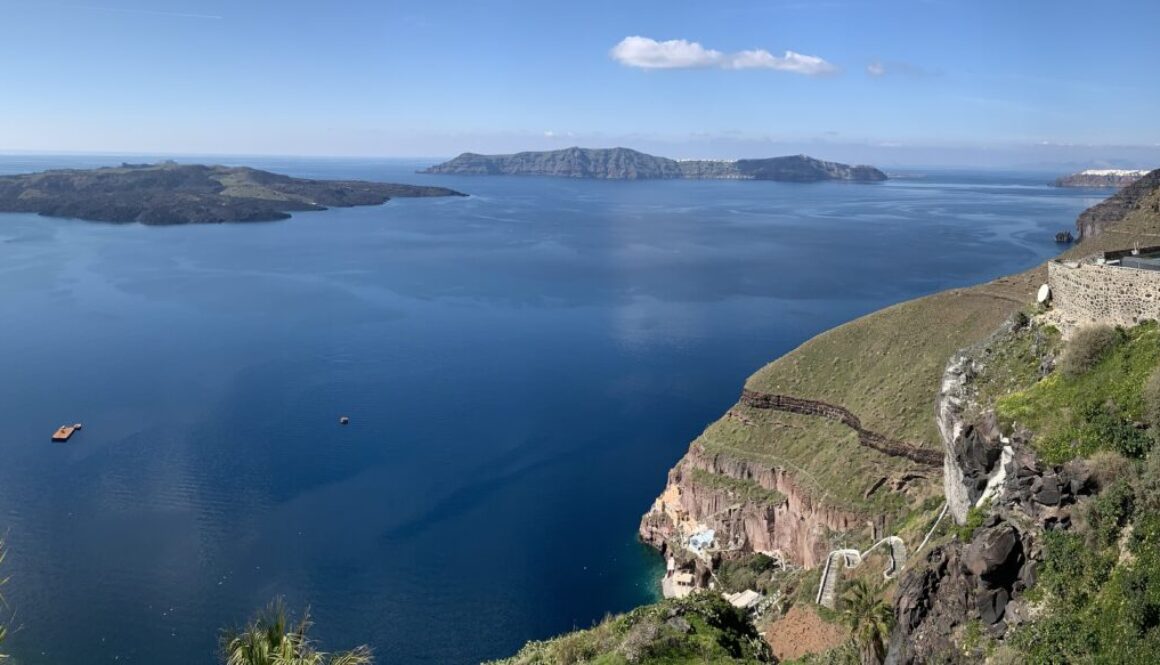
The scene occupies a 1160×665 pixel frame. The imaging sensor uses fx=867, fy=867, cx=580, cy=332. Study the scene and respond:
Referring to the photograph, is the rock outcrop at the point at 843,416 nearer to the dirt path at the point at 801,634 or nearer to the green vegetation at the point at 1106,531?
the dirt path at the point at 801,634

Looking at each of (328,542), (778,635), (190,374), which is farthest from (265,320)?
(778,635)

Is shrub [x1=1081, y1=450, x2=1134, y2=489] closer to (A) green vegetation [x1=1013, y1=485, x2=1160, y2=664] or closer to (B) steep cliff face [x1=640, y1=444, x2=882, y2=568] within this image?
(A) green vegetation [x1=1013, y1=485, x2=1160, y2=664]

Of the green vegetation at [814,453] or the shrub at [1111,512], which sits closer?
the shrub at [1111,512]

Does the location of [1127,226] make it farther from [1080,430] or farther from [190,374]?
[190,374]

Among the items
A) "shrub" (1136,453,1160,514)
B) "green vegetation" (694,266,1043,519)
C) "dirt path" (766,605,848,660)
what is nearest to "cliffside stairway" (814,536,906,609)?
"dirt path" (766,605,848,660)

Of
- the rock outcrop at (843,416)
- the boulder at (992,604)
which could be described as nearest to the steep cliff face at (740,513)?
the rock outcrop at (843,416)

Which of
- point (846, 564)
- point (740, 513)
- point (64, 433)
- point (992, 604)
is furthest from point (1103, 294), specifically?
point (64, 433)

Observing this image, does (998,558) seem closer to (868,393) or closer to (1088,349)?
(1088,349)
